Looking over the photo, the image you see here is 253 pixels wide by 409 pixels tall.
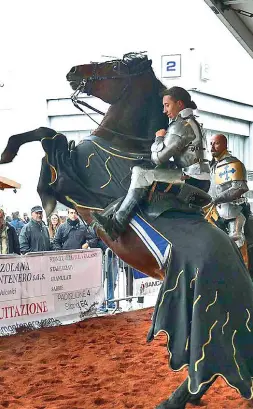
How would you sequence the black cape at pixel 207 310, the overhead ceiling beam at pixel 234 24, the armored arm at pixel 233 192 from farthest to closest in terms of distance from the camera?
the overhead ceiling beam at pixel 234 24 < the armored arm at pixel 233 192 < the black cape at pixel 207 310

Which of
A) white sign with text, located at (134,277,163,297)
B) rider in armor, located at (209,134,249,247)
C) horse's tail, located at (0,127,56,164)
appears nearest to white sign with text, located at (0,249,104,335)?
white sign with text, located at (134,277,163,297)

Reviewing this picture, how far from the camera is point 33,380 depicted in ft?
17.0

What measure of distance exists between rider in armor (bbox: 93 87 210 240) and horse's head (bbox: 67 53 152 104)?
1.53 feet

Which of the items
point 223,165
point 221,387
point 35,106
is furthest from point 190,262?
point 35,106

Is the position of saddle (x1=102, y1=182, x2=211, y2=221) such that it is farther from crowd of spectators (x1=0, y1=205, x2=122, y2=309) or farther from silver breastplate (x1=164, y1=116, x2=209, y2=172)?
crowd of spectators (x1=0, y1=205, x2=122, y2=309)

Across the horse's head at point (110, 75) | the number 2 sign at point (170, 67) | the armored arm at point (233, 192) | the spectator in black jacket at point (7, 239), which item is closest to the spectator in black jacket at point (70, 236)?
the spectator in black jacket at point (7, 239)

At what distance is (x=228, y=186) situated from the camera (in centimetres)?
611

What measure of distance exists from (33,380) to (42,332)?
2221 mm

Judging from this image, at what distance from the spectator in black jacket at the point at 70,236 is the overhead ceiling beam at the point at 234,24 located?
3.04 meters

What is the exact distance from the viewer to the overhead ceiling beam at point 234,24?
665 cm

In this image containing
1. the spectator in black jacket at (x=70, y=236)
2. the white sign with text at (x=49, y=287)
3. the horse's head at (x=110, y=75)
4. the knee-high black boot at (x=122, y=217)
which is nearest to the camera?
the knee-high black boot at (x=122, y=217)

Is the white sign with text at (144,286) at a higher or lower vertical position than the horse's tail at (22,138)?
lower

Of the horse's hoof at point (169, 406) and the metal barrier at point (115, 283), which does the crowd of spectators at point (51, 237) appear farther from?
the horse's hoof at point (169, 406)

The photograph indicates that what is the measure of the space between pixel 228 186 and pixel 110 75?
2112 millimetres
